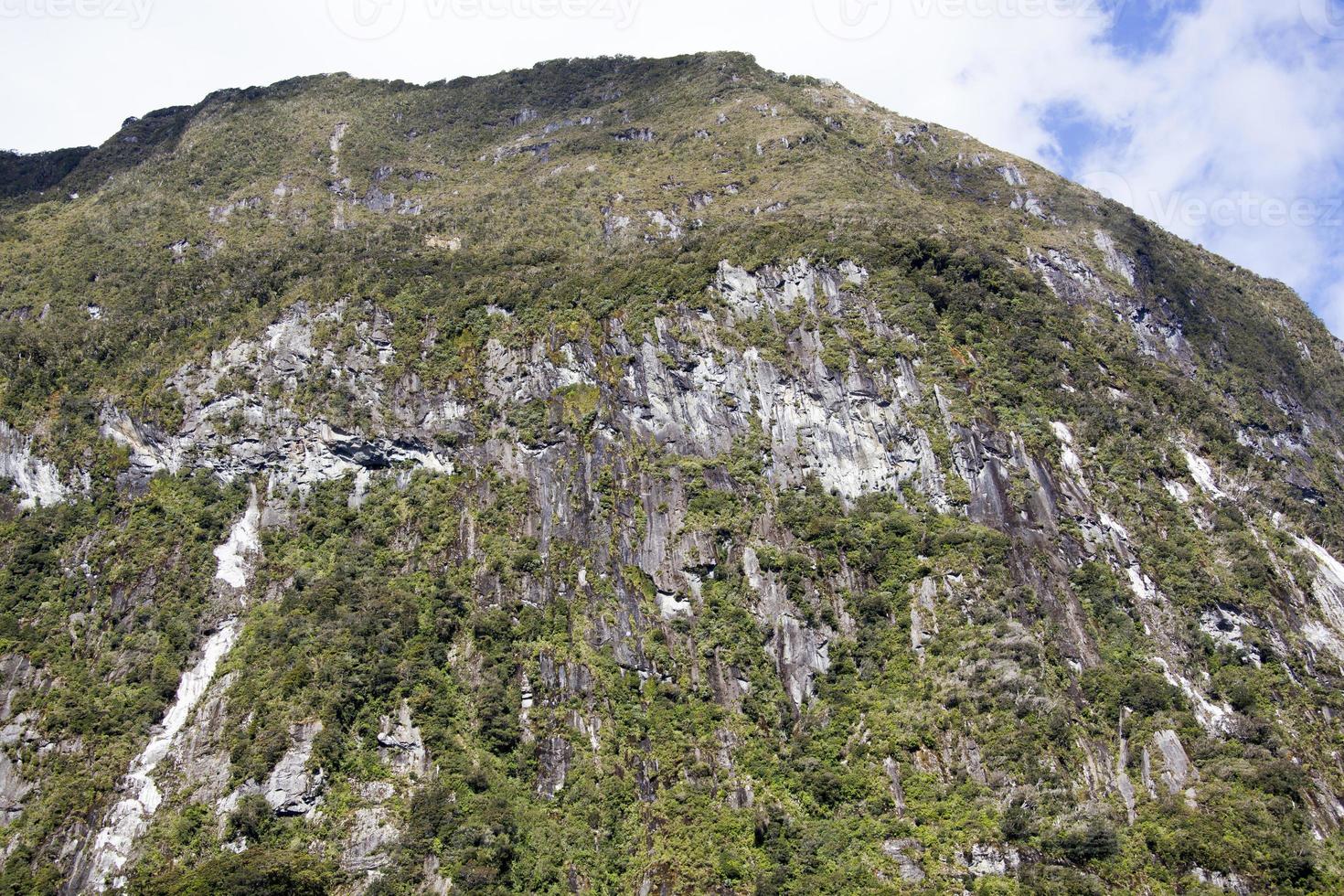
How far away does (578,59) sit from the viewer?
15862 cm

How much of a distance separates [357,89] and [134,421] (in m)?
91.2

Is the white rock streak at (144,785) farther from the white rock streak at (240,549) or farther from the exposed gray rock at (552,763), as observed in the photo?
the exposed gray rock at (552,763)

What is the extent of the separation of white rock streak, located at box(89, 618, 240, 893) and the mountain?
1.06ft

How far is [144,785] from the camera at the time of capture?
64125 millimetres

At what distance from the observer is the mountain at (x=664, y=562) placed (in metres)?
58.8

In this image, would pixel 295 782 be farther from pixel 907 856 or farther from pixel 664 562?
pixel 907 856

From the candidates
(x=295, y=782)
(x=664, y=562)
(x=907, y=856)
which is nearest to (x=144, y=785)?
(x=295, y=782)

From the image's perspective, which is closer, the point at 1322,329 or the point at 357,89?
the point at 1322,329

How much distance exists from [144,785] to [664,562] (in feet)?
131

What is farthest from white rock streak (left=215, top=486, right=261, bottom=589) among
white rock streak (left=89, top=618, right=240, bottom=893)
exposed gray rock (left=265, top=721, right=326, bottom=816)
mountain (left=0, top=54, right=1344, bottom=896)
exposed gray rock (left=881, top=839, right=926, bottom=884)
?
exposed gray rock (left=881, top=839, right=926, bottom=884)

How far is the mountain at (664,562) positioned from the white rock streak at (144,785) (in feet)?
1.06

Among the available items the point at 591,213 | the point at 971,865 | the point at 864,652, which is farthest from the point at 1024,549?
the point at 591,213

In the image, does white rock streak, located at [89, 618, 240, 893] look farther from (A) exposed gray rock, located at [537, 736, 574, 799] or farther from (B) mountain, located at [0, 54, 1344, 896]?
(A) exposed gray rock, located at [537, 736, 574, 799]

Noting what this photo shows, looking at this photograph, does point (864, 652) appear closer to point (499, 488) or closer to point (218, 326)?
point (499, 488)
